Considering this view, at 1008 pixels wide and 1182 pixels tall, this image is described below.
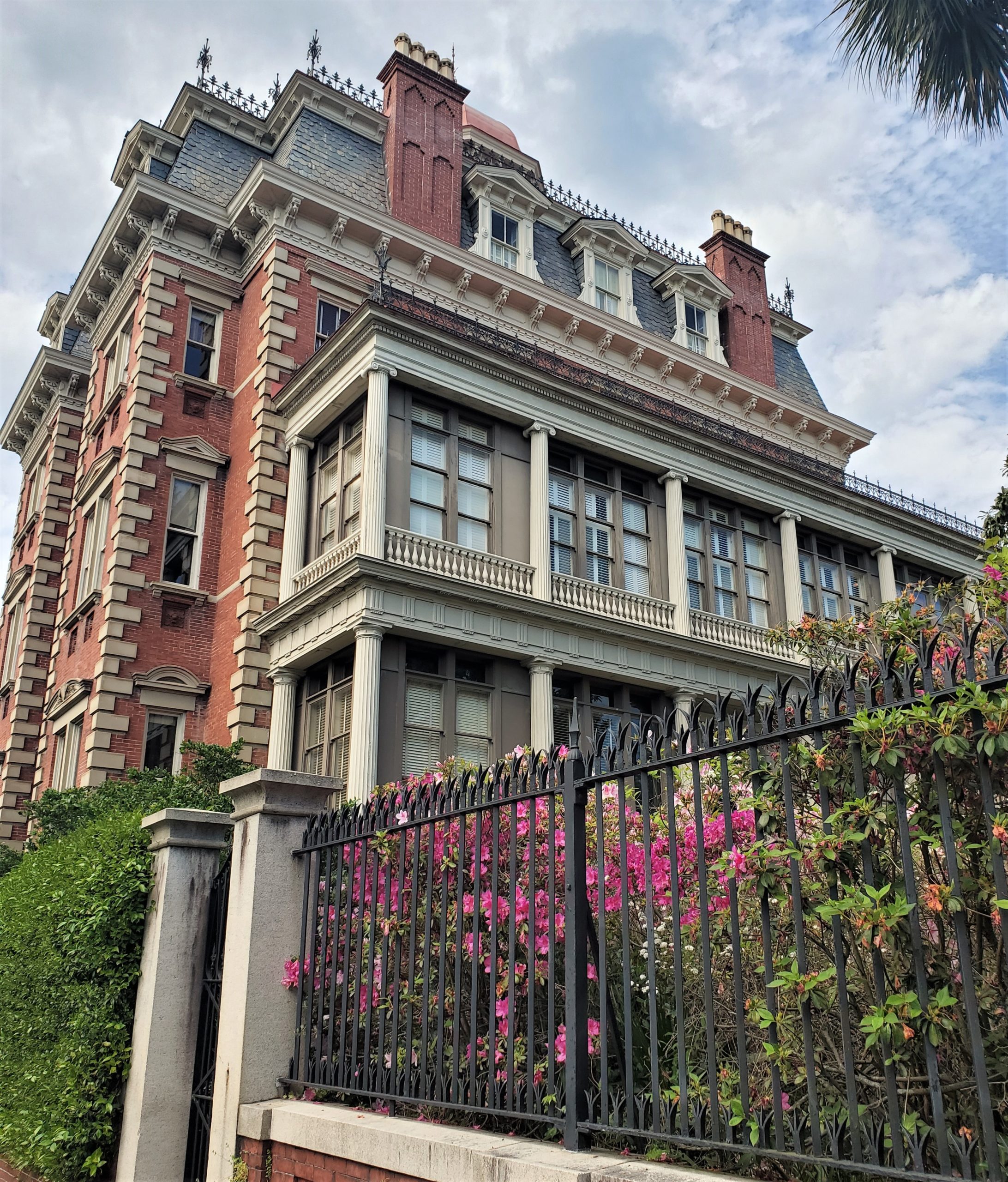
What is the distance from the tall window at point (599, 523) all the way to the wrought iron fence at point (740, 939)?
13.7 metres

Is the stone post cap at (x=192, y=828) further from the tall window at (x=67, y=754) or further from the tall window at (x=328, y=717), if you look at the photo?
the tall window at (x=67, y=754)

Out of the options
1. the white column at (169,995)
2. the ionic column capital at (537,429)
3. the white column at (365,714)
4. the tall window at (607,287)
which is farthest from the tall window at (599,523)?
the white column at (169,995)

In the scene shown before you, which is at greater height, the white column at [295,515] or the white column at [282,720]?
the white column at [295,515]

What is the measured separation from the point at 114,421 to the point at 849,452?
67.8 feet

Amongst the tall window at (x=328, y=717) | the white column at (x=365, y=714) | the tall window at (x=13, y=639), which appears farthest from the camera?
the tall window at (x=13, y=639)

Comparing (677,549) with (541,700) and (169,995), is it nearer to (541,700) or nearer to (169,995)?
(541,700)

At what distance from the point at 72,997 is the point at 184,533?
14548 millimetres

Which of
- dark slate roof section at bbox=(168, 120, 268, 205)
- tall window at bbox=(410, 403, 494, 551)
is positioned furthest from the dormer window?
tall window at bbox=(410, 403, 494, 551)

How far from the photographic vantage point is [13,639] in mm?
30922

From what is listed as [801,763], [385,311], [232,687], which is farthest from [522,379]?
[801,763]

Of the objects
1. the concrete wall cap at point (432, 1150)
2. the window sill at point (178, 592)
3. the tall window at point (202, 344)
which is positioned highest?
the tall window at point (202, 344)

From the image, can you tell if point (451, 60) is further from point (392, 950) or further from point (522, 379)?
point (392, 950)

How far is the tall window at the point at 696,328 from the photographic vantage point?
2981cm

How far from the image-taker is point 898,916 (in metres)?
3.44
